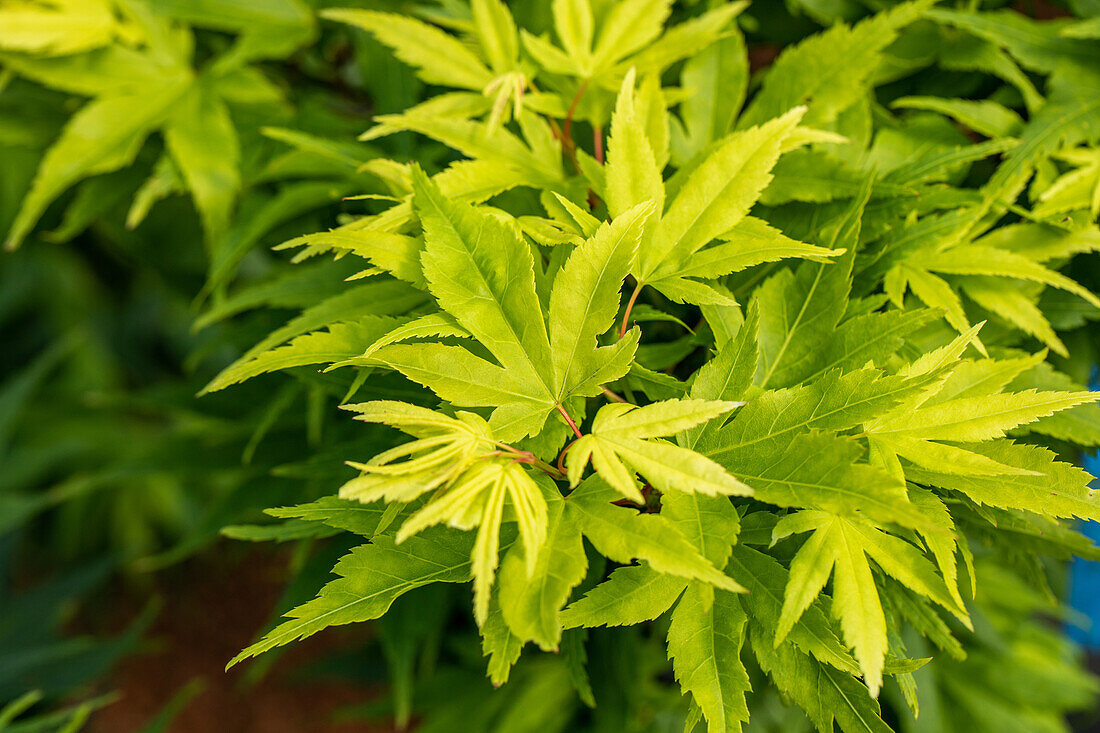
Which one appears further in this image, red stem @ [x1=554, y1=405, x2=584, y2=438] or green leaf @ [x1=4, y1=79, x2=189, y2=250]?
green leaf @ [x1=4, y1=79, x2=189, y2=250]

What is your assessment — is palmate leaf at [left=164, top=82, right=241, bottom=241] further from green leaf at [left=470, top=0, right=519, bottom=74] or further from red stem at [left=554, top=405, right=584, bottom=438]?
red stem at [left=554, top=405, right=584, bottom=438]

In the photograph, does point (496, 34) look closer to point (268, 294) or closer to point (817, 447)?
point (268, 294)

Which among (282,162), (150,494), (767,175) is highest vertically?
(767,175)

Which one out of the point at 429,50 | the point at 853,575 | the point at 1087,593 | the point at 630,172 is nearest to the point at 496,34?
the point at 429,50

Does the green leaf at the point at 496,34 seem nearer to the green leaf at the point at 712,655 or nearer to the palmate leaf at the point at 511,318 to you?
the palmate leaf at the point at 511,318

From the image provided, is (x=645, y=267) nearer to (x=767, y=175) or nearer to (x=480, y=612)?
(x=767, y=175)

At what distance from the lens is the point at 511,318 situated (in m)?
0.36

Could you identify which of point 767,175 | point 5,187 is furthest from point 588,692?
point 5,187

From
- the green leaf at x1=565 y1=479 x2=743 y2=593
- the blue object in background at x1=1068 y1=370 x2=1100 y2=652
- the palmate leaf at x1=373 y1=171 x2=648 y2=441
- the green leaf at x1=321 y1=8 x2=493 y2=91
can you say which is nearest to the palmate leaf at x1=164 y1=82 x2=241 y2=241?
the green leaf at x1=321 y1=8 x2=493 y2=91

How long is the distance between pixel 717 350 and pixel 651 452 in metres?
0.10

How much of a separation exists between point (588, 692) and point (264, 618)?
5.54 feet

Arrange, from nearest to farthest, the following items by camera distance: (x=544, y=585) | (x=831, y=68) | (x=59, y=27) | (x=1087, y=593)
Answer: (x=544, y=585), (x=831, y=68), (x=59, y=27), (x=1087, y=593)

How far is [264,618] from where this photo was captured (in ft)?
6.19

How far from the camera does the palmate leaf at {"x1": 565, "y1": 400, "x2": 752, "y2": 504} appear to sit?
30 centimetres
